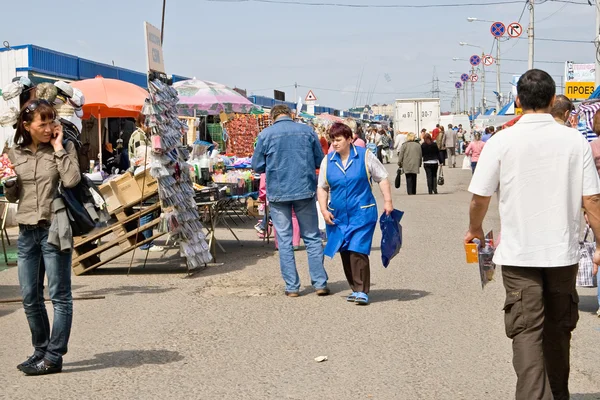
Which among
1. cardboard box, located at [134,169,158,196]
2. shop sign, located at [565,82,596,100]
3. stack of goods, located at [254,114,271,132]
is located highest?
shop sign, located at [565,82,596,100]

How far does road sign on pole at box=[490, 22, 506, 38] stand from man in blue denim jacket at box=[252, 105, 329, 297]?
3019 centimetres

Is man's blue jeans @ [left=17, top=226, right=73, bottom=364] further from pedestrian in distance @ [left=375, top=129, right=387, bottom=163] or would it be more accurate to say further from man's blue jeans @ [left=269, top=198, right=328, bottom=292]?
pedestrian in distance @ [left=375, top=129, right=387, bottom=163]

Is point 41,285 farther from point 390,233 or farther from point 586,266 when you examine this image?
point 586,266

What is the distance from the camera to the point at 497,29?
38.2 metres

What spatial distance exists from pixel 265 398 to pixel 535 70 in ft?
8.53

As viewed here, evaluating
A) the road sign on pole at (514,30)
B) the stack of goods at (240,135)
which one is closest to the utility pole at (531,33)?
the road sign on pole at (514,30)

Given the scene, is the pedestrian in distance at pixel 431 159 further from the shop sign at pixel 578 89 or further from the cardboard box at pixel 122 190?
the cardboard box at pixel 122 190

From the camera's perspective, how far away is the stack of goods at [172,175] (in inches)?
416

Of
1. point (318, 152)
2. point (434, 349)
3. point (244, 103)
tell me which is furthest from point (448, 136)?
point (434, 349)

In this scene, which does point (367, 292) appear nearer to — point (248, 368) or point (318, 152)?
point (318, 152)

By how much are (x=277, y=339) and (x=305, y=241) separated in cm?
225

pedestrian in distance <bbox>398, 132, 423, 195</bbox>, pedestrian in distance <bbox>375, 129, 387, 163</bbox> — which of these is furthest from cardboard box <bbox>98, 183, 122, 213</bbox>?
pedestrian in distance <bbox>375, 129, 387, 163</bbox>

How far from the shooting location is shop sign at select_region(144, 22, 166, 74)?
10.8 metres

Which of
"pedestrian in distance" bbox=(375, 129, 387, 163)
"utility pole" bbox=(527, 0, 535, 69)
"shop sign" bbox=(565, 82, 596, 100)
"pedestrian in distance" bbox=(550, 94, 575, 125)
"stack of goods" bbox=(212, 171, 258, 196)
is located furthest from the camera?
"pedestrian in distance" bbox=(375, 129, 387, 163)
